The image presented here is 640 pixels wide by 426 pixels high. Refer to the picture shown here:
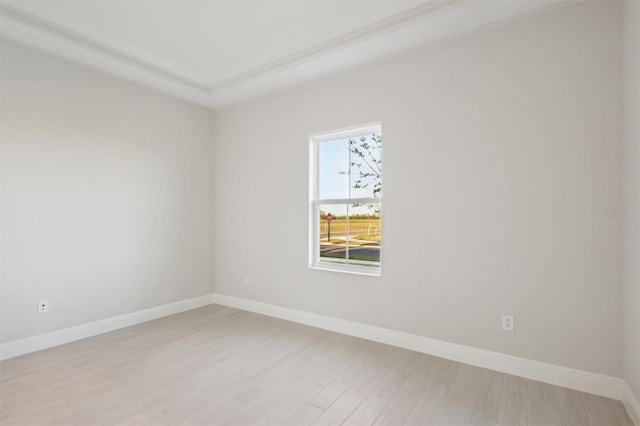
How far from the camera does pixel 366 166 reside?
3443 mm

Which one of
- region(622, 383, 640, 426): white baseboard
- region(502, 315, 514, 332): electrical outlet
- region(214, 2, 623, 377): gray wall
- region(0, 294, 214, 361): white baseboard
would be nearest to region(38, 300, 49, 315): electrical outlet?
region(0, 294, 214, 361): white baseboard

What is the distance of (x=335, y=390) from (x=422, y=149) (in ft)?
7.04

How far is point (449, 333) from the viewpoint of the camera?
9.09 ft

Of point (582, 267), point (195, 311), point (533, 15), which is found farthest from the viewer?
point (195, 311)

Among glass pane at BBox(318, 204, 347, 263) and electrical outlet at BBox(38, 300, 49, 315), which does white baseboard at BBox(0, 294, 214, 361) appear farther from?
glass pane at BBox(318, 204, 347, 263)

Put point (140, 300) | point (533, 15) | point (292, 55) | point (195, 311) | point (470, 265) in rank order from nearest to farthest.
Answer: point (533, 15) < point (470, 265) < point (292, 55) < point (140, 300) < point (195, 311)

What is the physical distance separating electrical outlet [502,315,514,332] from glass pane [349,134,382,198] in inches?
61.2

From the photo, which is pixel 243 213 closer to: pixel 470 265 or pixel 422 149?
pixel 422 149

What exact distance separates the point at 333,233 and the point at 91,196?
261 cm

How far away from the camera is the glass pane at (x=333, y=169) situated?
360 centimetres

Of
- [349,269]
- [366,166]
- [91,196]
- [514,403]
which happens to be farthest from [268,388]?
[91,196]

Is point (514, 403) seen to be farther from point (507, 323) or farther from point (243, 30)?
point (243, 30)

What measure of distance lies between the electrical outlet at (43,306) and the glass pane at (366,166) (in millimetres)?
3175

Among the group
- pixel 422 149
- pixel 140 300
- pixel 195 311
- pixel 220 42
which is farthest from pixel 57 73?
pixel 422 149
